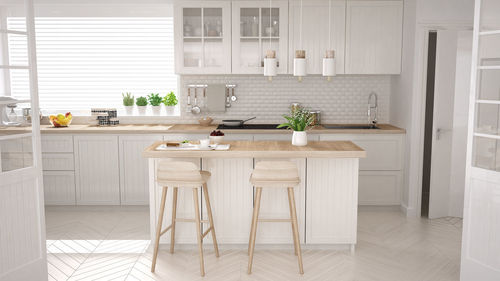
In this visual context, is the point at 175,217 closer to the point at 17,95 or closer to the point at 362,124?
the point at 17,95

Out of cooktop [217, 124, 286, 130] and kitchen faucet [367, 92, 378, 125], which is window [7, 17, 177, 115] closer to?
cooktop [217, 124, 286, 130]

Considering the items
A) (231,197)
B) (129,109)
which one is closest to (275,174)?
(231,197)

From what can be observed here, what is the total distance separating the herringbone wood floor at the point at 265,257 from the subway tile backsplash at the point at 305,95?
177 cm

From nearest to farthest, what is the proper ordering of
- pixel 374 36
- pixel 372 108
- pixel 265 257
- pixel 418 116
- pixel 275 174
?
1. pixel 275 174
2. pixel 265 257
3. pixel 418 116
4. pixel 374 36
5. pixel 372 108

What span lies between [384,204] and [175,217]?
113 inches

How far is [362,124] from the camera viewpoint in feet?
21.0

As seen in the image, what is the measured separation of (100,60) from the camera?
647 cm

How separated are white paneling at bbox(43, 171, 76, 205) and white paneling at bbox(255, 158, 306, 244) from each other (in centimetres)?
275

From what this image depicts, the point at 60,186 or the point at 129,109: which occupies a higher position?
the point at 129,109

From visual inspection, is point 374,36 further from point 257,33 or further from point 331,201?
point 331,201

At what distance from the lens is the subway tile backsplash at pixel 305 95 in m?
6.38

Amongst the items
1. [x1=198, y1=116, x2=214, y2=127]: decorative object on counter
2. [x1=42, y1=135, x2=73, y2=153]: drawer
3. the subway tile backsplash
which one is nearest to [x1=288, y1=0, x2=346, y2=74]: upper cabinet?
the subway tile backsplash

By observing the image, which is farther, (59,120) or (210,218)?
(59,120)

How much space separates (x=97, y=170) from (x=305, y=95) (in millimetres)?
3007
